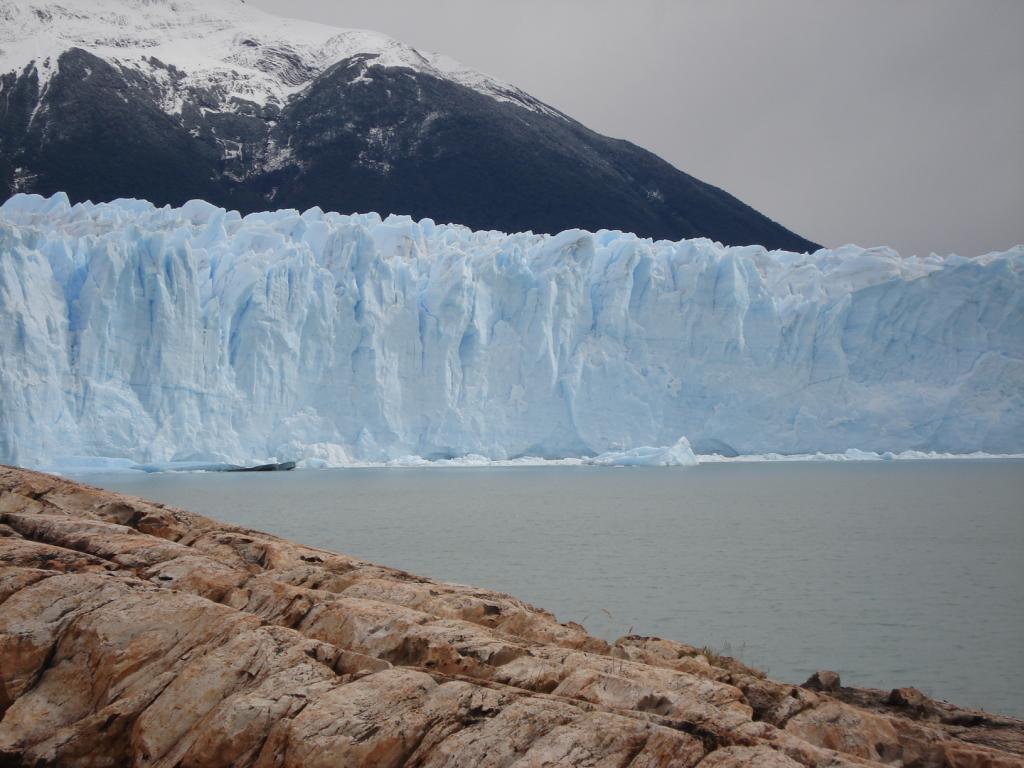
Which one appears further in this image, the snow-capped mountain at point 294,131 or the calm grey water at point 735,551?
the snow-capped mountain at point 294,131

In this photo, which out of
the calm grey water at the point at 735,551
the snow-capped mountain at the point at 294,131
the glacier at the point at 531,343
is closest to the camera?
the calm grey water at the point at 735,551

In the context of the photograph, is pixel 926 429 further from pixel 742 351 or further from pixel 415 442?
pixel 415 442

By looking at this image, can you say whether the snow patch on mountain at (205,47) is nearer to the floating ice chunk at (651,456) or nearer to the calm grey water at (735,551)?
the calm grey water at (735,551)

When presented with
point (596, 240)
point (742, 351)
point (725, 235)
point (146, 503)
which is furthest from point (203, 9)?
point (146, 503)

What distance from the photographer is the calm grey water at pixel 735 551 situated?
9758 millimetres

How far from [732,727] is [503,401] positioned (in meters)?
27.6

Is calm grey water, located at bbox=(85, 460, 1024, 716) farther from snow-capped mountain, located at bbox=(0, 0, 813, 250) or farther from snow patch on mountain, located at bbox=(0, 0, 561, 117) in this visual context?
snow patch on mountain, located at bbox=(0, 0, 561, 117)

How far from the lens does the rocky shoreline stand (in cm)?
423

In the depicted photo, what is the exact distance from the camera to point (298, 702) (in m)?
4.59

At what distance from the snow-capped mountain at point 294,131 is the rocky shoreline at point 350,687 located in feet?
205

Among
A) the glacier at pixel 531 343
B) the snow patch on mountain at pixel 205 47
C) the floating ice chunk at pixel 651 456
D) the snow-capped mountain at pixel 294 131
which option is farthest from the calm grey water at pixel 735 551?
the snow patch on mountain at pixel 205 47

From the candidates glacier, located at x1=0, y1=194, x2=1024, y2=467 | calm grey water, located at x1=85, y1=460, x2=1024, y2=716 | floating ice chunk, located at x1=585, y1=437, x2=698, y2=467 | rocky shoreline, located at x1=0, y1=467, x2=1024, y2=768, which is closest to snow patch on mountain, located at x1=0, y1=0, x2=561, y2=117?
glacier, located at x1=0, y1=194, x2=1024, y2=467

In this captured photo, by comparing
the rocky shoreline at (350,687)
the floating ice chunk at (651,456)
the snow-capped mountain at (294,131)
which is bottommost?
the floating ice chunk at (651,456)

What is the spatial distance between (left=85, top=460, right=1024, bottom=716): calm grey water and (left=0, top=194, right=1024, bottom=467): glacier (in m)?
1.76
